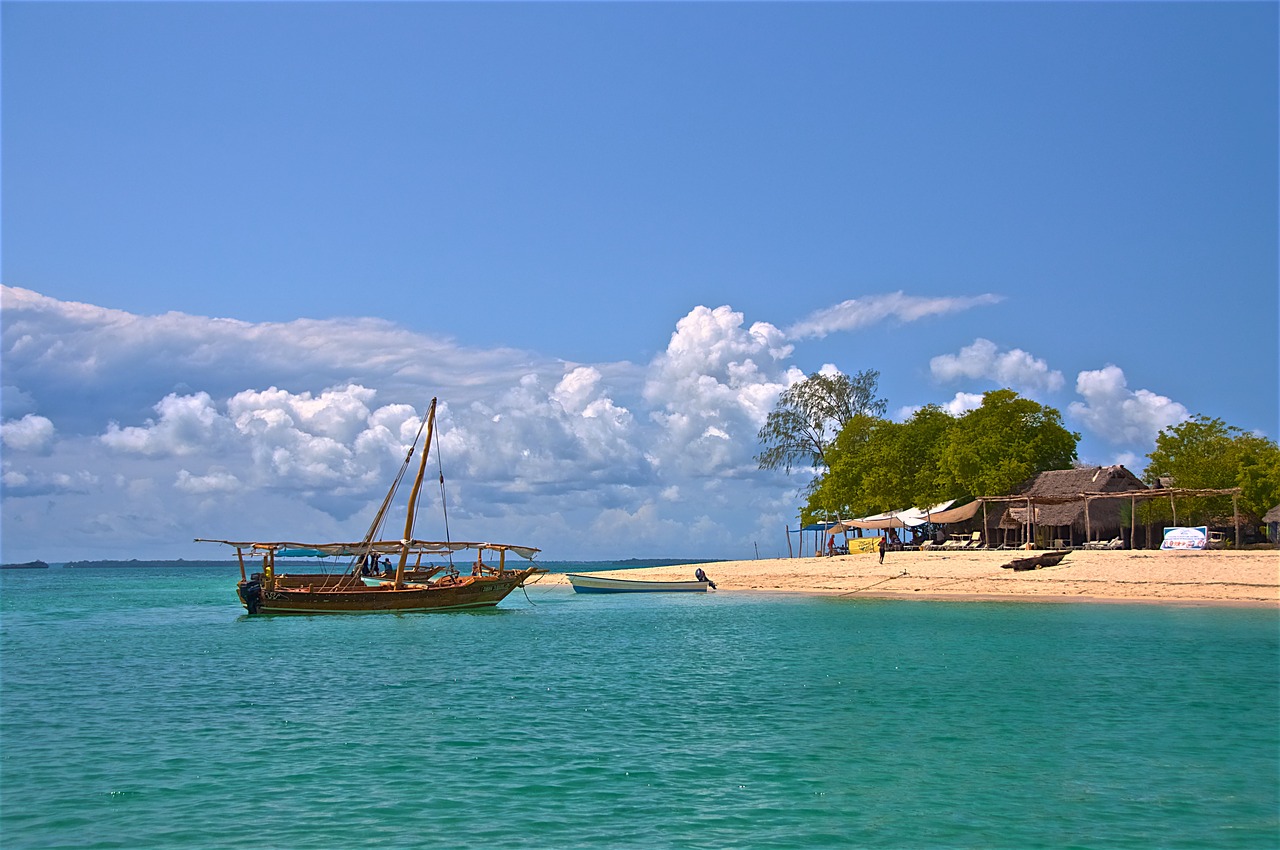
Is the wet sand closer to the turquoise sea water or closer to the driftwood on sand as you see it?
the driftwood on sand

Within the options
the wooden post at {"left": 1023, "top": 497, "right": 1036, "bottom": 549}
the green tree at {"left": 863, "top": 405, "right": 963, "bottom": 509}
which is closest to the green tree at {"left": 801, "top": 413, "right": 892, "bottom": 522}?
the green tree at {"left": 863, "top": 405, "right": 963, "bottom": 509}

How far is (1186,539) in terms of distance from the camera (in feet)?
161

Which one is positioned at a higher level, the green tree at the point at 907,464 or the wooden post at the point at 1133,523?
the green tree at the point at 907,464

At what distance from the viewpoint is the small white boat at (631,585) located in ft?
206

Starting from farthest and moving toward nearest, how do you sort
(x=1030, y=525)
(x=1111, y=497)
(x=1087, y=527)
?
(x=1111, y=497) → (x=1030, y=525) → (x=1087, y=527)

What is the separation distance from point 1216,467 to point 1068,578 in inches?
783

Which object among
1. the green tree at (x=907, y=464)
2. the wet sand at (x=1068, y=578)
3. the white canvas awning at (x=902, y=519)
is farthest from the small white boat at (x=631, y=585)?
the green tree at (x=907, y=464)

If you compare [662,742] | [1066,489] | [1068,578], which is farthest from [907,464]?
[662,742]

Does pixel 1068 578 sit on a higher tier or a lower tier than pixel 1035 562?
lower

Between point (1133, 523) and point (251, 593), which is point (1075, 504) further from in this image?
point (251, 593)

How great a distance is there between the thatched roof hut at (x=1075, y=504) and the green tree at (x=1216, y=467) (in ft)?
7.89

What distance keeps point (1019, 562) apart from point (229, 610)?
3996 cm

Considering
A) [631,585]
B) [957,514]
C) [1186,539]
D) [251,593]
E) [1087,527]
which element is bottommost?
[631,585]

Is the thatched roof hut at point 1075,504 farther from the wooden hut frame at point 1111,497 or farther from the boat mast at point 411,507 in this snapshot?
the boat mast at point 411,507
